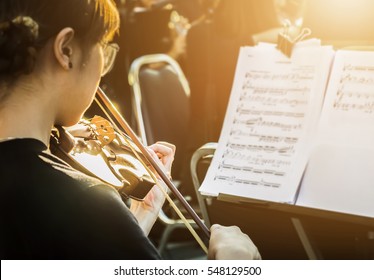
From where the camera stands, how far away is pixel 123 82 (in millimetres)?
3508

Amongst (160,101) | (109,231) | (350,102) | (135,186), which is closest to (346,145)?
(350,102)

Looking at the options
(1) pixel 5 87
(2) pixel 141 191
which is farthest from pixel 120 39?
(1) pixel 5 87

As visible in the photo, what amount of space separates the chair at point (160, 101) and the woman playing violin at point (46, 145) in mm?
1314

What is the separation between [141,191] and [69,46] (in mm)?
414

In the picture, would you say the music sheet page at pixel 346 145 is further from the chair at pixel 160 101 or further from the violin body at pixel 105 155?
the chair at pixel 160 101

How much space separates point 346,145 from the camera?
134cm

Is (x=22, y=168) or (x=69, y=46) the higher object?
(x=69, y=46)

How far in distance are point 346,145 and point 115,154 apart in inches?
19.3

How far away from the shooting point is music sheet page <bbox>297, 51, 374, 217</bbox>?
1.30 metres

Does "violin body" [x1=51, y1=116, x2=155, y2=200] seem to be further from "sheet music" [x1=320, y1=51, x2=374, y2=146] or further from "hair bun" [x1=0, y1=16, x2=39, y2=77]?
"sheet music" [x1=320, y1=51, x2=374, y2=146]

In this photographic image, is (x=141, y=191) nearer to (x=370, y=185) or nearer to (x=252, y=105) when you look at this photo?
(x=252, y=105)

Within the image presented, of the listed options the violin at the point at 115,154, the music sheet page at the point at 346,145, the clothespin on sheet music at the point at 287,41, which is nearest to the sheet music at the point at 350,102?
the music sheet page at the point at 346,145

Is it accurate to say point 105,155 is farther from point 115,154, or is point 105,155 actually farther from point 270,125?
point 270,125
